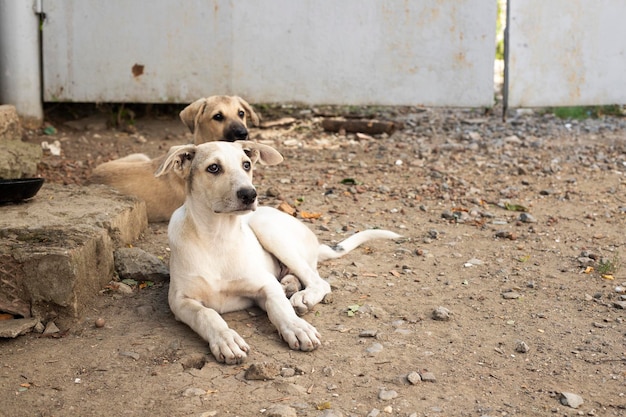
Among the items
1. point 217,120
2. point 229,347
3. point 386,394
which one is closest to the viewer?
point 386,394

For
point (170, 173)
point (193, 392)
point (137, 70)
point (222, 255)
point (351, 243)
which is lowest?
point (193, 392)

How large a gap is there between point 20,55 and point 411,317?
546cm

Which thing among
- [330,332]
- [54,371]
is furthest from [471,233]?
[54,371]

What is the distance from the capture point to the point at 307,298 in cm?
445

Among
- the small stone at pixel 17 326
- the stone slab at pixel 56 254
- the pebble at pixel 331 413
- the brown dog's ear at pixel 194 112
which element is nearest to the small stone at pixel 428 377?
the pebble at pixel 331 413

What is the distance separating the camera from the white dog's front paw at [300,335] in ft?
12.8

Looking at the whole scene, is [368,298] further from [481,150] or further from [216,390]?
[481,150]

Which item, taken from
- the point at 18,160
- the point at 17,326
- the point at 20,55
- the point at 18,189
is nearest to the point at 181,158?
the point at 17,326

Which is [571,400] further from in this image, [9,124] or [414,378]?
[9,124]

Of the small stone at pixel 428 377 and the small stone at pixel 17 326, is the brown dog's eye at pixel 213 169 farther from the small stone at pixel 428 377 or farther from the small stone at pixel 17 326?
the small stone at pixel 428 377

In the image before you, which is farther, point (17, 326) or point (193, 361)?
point (17, 326)

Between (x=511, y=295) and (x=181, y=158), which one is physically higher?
(x=181, y=158)

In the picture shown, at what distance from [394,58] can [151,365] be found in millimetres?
5365

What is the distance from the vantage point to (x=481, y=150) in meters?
8.39
